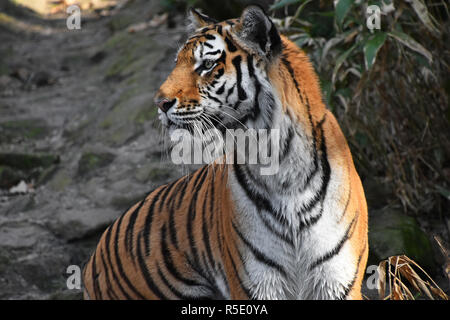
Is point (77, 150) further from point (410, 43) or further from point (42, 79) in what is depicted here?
point (410, 43)

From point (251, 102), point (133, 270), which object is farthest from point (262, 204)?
point (133, 270)

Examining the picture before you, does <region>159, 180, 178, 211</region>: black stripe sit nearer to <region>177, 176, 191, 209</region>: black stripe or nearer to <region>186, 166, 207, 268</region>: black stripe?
<region>177, 176, 191, 209</region>: black stripe

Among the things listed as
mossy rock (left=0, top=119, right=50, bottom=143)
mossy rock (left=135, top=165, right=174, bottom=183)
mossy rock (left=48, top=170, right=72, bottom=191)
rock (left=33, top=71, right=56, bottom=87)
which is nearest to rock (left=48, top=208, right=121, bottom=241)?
mossy rock (left=135, top=165, right=174, bottom=183)

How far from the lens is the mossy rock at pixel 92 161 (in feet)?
17.0

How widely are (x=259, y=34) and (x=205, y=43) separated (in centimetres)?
22

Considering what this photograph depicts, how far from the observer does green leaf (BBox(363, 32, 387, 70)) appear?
3.22 metres

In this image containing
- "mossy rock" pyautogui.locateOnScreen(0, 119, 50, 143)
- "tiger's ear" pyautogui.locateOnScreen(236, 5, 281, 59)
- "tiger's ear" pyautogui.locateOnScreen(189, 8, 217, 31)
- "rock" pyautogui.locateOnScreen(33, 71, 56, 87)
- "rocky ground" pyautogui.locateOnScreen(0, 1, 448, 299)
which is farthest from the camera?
"rock" pyautogui.locateOnScreen(33, 71, 56, 87)

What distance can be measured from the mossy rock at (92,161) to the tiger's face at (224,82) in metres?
2.94

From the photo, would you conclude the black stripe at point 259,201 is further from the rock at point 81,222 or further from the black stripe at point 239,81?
the rock at point 81,222

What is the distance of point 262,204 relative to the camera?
2.47 m

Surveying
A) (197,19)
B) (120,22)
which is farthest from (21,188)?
(120,22)

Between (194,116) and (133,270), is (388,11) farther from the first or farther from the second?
(133,270)

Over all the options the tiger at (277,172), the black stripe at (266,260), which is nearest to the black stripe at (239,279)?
the tiger at (277,172)

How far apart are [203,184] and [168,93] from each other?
2.40 ft
